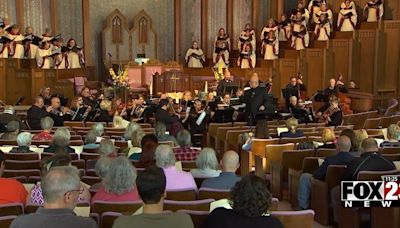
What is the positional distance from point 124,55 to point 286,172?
13539 millimetres

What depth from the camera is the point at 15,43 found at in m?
16.7

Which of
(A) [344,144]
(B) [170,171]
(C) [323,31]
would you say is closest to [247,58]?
(C) [323,31]

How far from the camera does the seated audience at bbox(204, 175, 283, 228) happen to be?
322cm

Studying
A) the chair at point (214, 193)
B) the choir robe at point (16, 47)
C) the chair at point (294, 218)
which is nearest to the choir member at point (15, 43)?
the choir robe at point (16, 47)

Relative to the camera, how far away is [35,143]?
26.3 feet

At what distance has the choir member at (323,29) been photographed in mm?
16562

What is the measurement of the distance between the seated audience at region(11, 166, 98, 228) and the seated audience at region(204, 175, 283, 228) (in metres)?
0.69

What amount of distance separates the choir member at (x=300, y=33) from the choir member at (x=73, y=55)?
249 inches

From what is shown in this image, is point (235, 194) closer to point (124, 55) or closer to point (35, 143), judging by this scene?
point (35, 143)

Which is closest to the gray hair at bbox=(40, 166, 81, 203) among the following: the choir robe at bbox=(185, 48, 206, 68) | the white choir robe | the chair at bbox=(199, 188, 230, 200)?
the chair at bbox=(199, 188, 230, 200)

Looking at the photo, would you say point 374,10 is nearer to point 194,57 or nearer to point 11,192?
point 194,57

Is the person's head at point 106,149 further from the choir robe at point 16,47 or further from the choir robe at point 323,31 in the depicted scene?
the choir robe at point 323,31

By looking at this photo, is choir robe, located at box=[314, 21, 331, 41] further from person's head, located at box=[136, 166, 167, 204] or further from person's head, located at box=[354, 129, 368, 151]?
person's head, located at box=[136, 166, 167, 204]

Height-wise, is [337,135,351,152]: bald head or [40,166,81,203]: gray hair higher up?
[40,166,81,203]: gray hair
